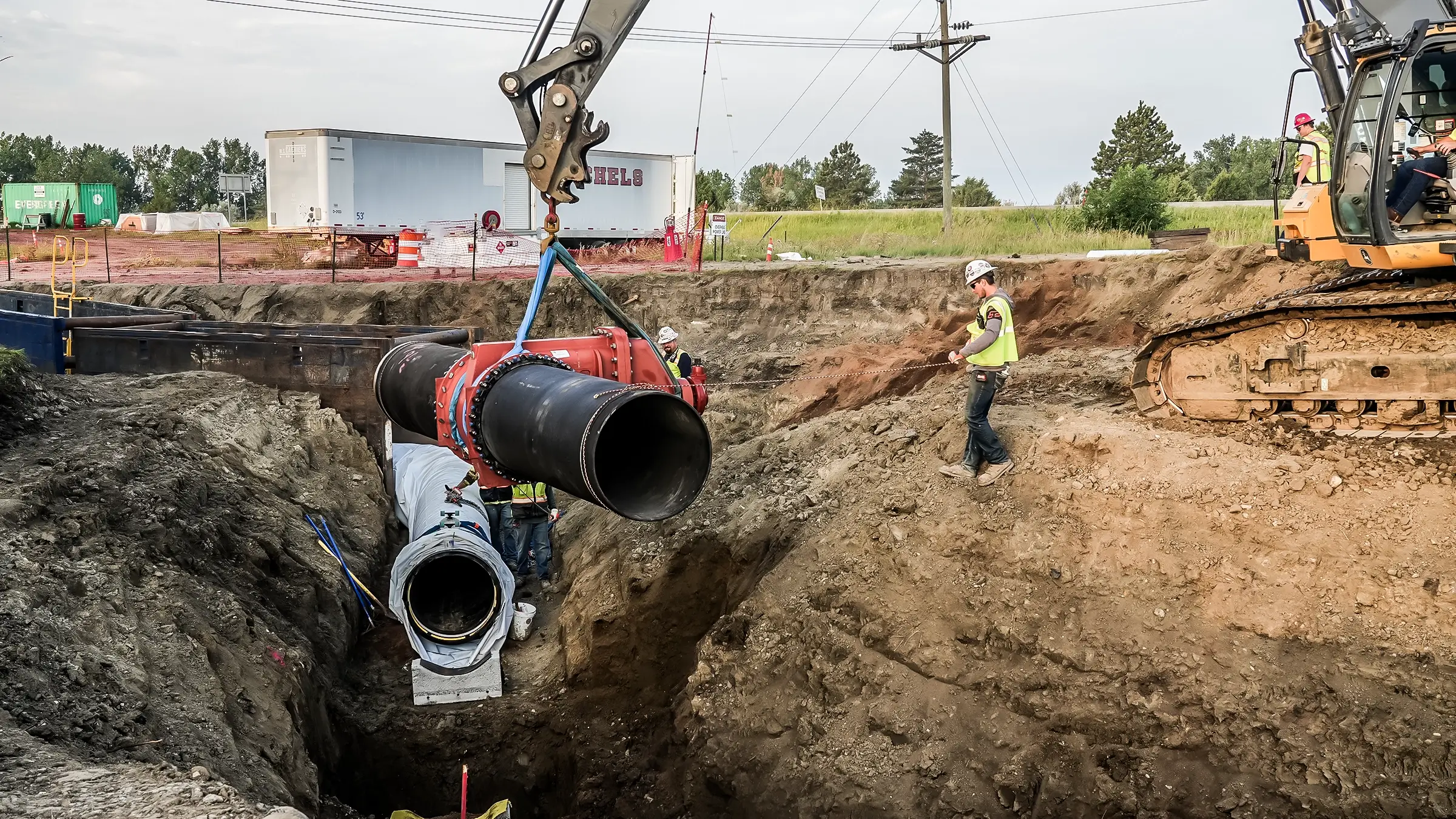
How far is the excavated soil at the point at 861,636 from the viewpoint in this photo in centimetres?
633

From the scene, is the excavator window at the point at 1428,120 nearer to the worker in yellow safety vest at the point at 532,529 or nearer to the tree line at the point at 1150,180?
the worker in yellow safety vest at the point at 532,529

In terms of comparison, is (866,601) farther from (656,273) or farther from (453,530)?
(656,273)

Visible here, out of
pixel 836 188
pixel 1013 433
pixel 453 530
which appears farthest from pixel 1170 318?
pixel 836 188

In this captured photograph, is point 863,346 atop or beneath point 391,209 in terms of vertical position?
beneath

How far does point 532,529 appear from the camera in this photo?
35.4ft

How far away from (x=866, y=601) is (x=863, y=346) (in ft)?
26.2

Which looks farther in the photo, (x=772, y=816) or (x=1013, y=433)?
(x=1013, y=433)

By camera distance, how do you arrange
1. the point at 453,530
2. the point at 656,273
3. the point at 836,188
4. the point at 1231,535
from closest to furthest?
the point at 1231,535
the point at 453,530
the point at 656,273
the point at 836,188

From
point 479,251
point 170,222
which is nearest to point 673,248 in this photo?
point 479,251

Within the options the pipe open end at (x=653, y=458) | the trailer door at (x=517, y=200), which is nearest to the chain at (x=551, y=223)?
the pipe open end at (x=653, y=458)

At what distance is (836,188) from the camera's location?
6569 centimetres

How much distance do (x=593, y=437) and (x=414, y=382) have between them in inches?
115

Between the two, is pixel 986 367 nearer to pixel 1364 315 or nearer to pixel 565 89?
pixel 1364 315

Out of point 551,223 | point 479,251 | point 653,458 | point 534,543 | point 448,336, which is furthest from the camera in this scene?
point 479,251
